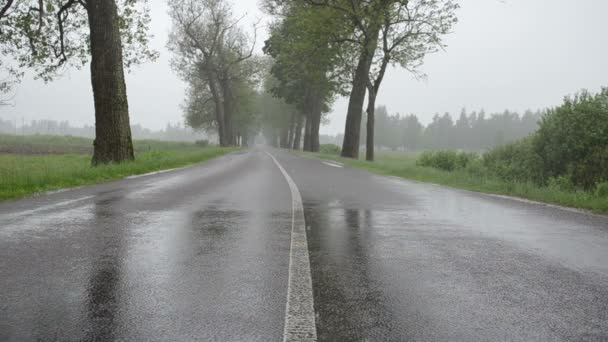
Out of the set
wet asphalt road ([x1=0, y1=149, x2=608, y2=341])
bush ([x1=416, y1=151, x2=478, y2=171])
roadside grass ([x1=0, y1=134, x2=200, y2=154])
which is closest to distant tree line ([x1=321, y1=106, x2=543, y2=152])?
roadside grass ([x1=0, y1=134, x2=200, y2=154])

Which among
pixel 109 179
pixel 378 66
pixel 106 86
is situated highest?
pixel 378 66

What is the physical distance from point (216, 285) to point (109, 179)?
8.93m

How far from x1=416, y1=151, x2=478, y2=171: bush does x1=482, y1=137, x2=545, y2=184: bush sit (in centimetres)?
189

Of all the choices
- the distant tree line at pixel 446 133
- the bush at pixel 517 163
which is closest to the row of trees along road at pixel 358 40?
the bush at pixel 517 163

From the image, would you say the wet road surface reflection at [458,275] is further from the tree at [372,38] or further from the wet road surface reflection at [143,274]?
the tree at [372,38]

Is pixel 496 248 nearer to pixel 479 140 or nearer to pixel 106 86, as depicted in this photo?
pixel 106 86

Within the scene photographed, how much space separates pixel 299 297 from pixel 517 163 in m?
12.5

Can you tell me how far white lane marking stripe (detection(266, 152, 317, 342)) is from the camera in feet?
7.40

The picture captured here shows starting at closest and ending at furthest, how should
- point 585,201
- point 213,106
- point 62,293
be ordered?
point 62,293 < point 585,201 < point 213,106

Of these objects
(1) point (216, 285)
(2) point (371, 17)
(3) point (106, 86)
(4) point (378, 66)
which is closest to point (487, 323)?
(1) point (216, 285)

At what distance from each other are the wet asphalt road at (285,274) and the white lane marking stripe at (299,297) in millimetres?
54

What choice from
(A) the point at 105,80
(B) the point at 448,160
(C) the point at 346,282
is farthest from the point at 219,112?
(C) the point at 346,282

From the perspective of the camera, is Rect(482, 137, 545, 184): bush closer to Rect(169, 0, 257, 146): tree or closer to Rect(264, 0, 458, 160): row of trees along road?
Rect(264, 0, 458, 160): row of trees along road

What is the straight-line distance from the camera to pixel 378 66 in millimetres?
26406
